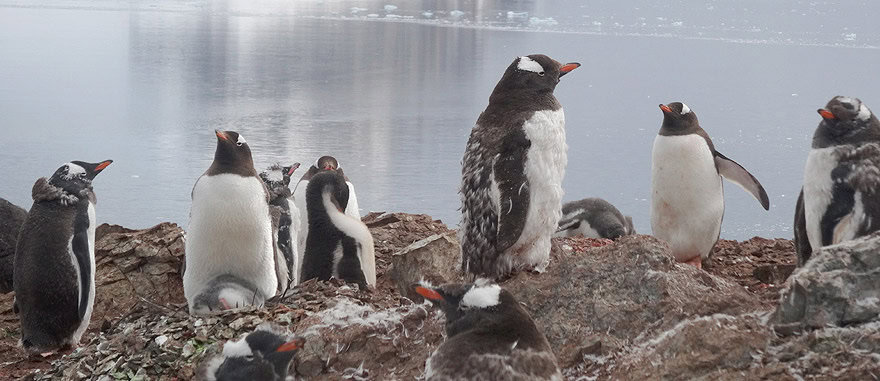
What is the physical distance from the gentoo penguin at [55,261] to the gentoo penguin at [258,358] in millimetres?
2102

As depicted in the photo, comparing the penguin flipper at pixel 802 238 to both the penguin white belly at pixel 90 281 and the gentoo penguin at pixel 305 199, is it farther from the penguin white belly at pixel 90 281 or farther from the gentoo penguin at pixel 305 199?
the penguin white belly at pixel 90 281

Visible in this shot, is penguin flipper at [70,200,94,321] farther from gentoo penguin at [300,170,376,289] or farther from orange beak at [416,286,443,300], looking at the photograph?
orange beak at [416,286,443,300]

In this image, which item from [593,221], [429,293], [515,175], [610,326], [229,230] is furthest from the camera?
[593,221]

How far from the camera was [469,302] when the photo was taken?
87.7 inches

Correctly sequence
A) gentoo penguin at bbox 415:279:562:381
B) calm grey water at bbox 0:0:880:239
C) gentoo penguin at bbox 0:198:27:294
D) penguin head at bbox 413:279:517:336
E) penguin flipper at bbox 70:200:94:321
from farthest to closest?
calm grey water at bbox 0:0:880:239, gentoo penguin at bbox 0:198:27:294, penguin flipper at bbox 70:200:94:321, penguin head at bbox 413:279:517:336, gentoo penguin at bbox 415:279:562:381

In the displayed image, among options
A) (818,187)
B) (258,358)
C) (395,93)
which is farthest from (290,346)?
(395,93)

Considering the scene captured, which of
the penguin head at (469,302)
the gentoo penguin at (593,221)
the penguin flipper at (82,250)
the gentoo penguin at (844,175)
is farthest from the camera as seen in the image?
the gentoo penguin at (593,221)

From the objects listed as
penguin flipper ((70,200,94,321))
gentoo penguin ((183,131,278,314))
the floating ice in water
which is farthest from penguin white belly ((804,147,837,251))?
the floating ice in water

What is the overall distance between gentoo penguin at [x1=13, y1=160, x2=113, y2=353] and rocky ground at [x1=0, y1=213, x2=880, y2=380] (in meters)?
0.34

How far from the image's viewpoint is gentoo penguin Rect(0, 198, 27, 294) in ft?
16.8

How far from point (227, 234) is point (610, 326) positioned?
199cm

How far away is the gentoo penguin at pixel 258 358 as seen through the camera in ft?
7.63

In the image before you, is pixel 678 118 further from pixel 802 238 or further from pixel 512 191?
pixel 512 191

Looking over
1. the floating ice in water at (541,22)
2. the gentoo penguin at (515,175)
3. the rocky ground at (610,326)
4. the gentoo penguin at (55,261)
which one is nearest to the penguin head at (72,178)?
the gentoo penguin at (55,261)
